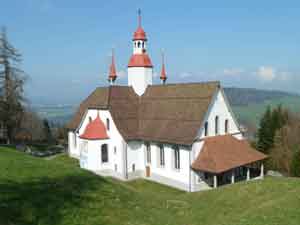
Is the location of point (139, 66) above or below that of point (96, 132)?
above

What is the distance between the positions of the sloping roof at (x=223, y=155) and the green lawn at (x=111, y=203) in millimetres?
7093

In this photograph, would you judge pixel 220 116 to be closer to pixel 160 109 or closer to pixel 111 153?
pixel 160 109

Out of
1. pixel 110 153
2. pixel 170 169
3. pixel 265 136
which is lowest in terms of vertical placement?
pixel 170 169

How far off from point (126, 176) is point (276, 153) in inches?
774

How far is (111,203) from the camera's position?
13.2 meters

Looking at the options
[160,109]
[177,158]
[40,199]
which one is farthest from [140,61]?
[40,199]

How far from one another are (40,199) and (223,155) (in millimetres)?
20045

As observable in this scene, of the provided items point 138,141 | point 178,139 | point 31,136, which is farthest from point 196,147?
point 31,136

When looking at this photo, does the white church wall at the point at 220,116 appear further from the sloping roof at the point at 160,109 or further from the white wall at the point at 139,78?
the white wall at the point at 139,78

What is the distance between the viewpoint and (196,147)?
28.3 m

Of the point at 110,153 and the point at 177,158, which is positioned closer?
the point at 177,158

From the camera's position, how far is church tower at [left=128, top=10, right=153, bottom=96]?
3738 centimetres

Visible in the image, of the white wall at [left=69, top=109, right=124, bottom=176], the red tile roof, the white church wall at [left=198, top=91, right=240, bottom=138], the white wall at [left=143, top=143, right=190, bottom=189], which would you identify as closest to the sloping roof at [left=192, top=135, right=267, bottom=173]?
the white church wall at [left=198, top=91, right=240, bottom=138]

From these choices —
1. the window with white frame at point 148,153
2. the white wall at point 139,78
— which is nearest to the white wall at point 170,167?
the window with white frame at point 148,153
